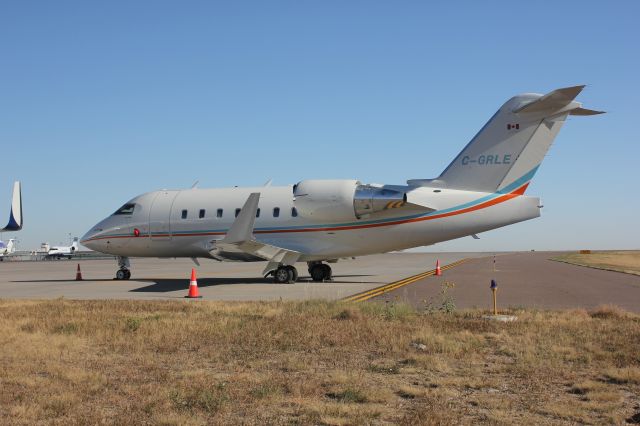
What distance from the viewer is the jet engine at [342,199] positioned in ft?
75.3

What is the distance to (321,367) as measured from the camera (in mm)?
8125

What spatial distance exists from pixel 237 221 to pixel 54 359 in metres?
13.3

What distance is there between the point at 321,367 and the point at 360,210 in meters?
15.4

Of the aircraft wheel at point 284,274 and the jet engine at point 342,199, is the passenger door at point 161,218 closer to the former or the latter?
the aircraft wheel at point 284,274

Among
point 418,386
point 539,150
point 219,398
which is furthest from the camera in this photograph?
point 539,150

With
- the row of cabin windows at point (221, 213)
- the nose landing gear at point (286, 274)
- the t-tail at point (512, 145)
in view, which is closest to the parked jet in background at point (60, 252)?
the row of cabin windows at point (221, 213)

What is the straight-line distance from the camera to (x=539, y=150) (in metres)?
21.1

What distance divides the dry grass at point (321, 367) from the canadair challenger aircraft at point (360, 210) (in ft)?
30.0

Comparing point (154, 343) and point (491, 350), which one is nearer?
point (491, 350)

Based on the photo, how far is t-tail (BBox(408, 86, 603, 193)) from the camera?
20594mm

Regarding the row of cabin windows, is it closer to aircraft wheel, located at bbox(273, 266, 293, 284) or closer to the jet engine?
the jet engine

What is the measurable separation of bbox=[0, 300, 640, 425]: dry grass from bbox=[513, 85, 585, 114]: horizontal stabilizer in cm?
879

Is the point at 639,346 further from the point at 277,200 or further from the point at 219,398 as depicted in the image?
the point at 277,200

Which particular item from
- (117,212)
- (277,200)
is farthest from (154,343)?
(117,212)
